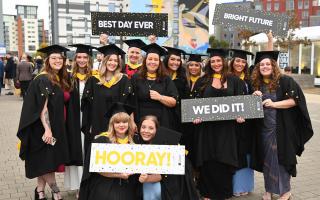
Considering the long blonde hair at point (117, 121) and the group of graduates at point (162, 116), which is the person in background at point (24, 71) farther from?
the long blonde hair at point (117, 121)

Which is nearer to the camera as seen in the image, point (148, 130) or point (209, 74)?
point (148, 130)

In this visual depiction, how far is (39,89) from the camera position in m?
4.86

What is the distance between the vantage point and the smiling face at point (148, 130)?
434 cm

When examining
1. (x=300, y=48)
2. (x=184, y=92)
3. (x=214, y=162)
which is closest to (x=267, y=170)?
(x=214, y=162)

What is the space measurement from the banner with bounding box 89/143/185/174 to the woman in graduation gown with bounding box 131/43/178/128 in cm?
118

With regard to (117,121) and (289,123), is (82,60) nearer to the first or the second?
(117,121)

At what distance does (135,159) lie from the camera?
3865mm

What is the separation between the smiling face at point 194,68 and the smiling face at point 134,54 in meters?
0.86

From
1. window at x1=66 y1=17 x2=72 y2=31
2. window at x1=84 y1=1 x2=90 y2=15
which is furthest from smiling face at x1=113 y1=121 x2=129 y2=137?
window at x1=84 y1=1 x2=90 y2=15

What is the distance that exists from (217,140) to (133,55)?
1.96m

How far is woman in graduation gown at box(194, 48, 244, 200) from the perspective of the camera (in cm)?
509

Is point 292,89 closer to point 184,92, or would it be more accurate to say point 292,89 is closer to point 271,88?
point 271,88

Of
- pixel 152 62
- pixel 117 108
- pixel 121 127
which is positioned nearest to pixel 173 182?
pixel 121 127

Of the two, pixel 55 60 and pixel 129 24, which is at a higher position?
pixel 129 24
